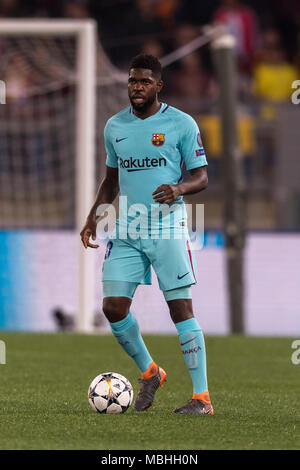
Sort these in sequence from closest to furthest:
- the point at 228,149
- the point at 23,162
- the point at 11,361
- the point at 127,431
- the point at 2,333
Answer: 1. the point at 127,431
2. the point at 11,361
3. the point at 2,333
4. the point at 228,149
5. the point at 23,162

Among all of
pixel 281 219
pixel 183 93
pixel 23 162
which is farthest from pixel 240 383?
pixel 183 93

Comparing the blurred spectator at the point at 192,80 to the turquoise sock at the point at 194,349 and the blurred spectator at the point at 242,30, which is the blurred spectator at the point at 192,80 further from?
the turquoise sock at the point at 194,349

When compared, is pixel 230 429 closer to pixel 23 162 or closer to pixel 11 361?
pixel 11 361

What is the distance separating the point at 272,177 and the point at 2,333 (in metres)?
3.84

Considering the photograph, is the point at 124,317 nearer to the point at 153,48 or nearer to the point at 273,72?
the point at 153,48

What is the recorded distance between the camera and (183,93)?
1544cm

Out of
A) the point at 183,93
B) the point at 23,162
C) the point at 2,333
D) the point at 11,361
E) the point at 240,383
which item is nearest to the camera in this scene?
the point at 240,383

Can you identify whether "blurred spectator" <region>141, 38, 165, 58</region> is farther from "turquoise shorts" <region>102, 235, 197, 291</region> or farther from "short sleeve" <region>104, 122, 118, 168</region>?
"turquoise shorts" <region>102, 235, 197, 291</region>

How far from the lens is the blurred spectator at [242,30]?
16234mm

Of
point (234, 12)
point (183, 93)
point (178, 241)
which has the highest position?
point (234, 12)

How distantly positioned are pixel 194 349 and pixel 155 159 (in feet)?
3.51

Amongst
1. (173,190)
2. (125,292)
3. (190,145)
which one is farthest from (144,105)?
(125,292)

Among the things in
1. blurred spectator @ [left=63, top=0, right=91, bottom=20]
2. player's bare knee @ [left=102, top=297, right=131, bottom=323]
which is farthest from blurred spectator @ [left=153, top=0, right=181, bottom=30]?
player's bare knee @ [left=102, top=297, right=131, bottom=323]

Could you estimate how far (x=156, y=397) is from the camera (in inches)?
269
